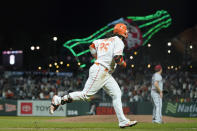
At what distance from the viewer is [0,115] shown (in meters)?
24.8

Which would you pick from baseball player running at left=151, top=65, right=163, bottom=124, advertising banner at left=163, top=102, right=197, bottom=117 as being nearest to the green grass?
baseball player running at left=151, top=65, right=163, bottom=124

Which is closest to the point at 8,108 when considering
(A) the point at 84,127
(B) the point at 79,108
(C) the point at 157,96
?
(B) the point at 79,108

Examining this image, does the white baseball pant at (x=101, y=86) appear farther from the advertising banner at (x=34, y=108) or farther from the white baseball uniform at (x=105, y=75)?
the advertising banner at (x=34, y=108)

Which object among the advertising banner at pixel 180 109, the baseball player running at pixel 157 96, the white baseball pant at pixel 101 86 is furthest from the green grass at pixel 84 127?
the advertising banner at pixel 180 109

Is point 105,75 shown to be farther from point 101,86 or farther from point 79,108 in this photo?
point 79,108

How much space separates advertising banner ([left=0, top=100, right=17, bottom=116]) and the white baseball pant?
16971 millimetres

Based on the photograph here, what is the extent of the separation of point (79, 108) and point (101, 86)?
17.0 meters

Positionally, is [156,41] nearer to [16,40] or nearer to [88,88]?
[16,40]

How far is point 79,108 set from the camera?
25562 millimetres

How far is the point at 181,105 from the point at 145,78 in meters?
7.56

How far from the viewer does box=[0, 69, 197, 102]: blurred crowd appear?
27.4 m

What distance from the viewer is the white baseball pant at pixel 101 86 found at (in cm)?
874

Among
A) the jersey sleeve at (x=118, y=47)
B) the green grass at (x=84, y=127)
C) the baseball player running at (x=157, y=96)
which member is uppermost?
the jersey sleeve at (x=118, y=47)

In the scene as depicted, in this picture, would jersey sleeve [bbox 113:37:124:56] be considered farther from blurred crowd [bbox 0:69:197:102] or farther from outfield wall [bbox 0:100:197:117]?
outfield wall [bbox 0:100:197:117]
